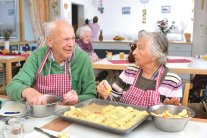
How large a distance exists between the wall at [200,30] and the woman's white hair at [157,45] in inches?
187

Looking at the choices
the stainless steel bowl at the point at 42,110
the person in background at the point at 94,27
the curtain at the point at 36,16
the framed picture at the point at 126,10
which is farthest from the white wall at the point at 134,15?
the stainless steel bowl at the point at 42,110

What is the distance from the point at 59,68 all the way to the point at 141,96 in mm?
572

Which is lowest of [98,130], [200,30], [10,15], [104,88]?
[98,130]

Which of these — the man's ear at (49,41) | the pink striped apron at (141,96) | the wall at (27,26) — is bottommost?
the pink striped apron at (141,96)

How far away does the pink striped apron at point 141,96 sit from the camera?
161 centimetres

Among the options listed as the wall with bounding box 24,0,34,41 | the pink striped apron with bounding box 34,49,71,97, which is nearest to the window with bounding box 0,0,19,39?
the wall with bounding box 24,0,34,41

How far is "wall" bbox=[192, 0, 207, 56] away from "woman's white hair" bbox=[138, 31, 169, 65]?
4.75 meters

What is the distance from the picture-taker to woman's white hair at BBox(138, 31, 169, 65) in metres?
1.71

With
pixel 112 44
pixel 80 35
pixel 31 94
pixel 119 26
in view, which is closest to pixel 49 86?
pixel 31 94

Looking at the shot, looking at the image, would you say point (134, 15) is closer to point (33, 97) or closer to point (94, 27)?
point (94, 27)

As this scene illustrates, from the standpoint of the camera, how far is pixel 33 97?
1375 millimetres

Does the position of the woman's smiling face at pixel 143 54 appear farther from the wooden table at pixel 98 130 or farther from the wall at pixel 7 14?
the wall at pixel 7 14

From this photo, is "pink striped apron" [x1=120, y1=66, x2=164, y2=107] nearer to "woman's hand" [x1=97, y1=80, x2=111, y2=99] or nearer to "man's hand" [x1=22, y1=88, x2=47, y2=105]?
"woman's hand" [x1=97, y1=80, x2=111, y2=99]

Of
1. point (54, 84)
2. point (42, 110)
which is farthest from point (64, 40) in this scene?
point (42, 110)
